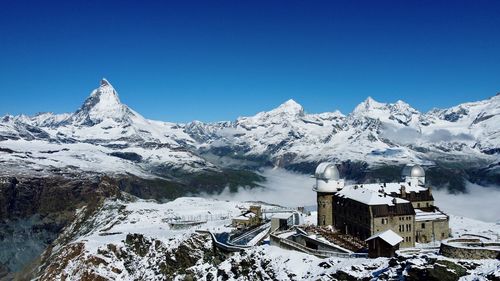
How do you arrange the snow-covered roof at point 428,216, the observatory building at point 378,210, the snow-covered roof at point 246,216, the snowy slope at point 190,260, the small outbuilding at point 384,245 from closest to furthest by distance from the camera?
1. the snowy slope at point 190,260
2. the small outbuilding at point 384,245
3. the observatory building at point 378,210
4. the snow-covered roof at point 428,216
5. the snow-covered roof at point 246,216

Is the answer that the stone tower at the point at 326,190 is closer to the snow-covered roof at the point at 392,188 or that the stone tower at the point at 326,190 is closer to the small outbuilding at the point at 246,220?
the snow-covered roof at the point at 392,188

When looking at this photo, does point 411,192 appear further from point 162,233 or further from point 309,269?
point 162,233

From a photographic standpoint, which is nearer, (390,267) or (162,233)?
(390,267)

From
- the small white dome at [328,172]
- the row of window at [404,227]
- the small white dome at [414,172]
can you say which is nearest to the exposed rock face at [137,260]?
the small white dome at [328,172]

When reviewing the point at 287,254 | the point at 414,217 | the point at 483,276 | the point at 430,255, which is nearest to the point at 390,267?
the point at 430,255

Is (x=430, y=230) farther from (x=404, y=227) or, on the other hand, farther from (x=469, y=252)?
(x=469, y=252)

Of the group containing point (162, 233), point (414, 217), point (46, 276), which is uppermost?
point (414, 217)

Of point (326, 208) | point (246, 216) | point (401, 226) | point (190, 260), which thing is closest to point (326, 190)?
point (326, 208)
